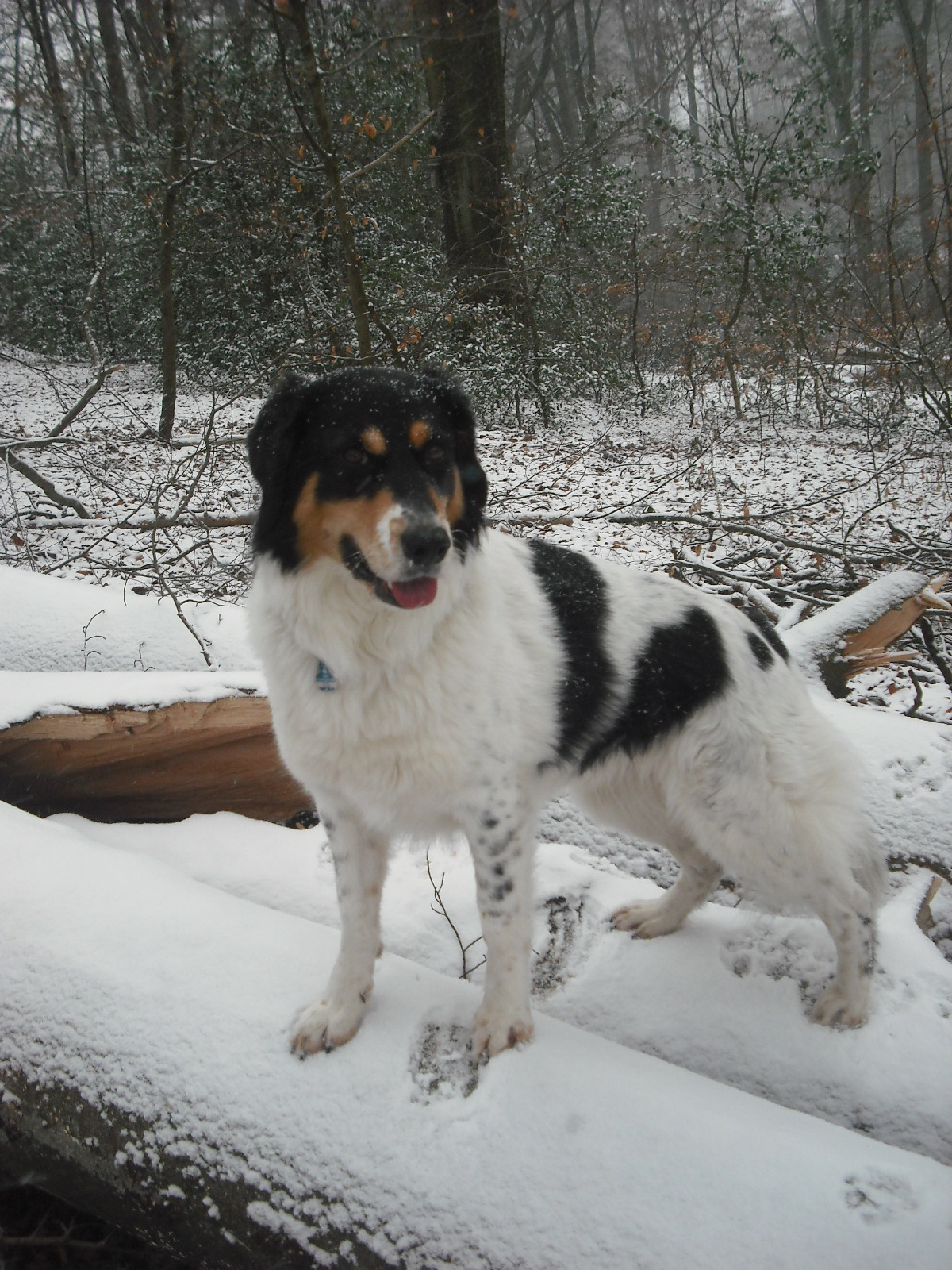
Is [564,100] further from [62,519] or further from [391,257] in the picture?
[62,519]

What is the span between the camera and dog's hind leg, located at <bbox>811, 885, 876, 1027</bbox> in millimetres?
2232

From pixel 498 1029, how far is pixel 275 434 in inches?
66.2

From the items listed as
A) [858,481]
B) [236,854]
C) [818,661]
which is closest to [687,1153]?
[236,854]

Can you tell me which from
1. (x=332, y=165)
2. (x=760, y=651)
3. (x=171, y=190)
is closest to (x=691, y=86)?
(x=171, y=190)

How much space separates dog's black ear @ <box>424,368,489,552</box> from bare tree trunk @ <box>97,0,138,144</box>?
41.6ft

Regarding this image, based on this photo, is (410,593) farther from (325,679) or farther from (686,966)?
(686,966)

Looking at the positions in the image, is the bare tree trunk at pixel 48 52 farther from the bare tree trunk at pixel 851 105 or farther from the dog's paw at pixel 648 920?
the dog's paw at pixel 648 920

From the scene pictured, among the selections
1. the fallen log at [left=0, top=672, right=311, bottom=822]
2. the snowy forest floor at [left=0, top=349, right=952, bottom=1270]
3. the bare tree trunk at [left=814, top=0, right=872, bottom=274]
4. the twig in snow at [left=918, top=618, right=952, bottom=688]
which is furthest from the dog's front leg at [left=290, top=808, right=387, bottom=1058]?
the bare tree trunk at [left=814, top=0, right=872, bottom=274]

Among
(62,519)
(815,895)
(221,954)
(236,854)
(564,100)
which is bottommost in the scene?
(236,854)

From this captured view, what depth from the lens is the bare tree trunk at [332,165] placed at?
18.1 feet

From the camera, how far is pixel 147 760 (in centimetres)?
312

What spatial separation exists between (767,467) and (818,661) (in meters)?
5.99

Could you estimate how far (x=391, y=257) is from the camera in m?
10.9

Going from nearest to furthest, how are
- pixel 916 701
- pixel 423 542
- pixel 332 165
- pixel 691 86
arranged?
pixel 423 542 → pixel 916 701 → pixel 332 165 → pixel 691 86
